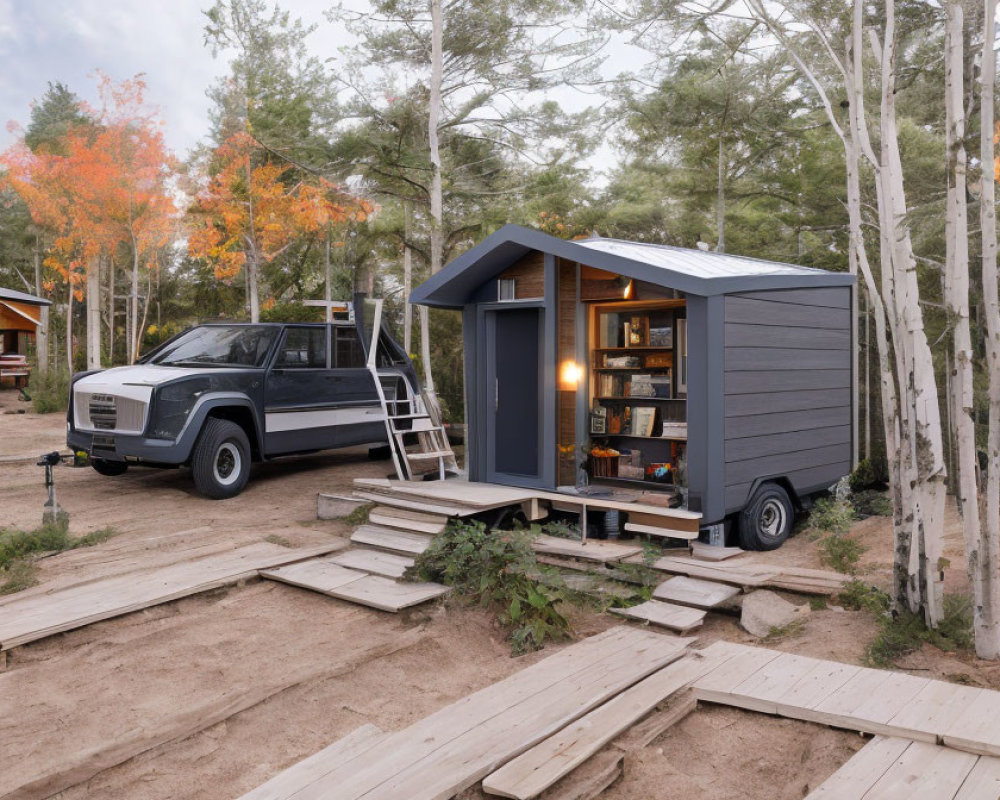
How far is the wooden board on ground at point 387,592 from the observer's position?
5.72m

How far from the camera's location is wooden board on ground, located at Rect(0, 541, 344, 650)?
5.06m

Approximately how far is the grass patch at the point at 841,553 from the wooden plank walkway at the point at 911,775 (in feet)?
9.74

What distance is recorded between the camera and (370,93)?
47.2 feet

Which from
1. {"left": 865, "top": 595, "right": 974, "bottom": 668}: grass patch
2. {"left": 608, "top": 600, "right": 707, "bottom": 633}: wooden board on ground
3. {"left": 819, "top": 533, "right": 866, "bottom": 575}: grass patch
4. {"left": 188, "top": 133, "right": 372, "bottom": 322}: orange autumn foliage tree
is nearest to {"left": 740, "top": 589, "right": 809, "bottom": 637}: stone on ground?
{"left": 608, "top": 600, "right": 707, "bottom": 633}: wooden board on ground

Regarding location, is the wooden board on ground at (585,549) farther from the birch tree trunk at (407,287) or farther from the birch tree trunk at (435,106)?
the birch tree trunk at (407,287)

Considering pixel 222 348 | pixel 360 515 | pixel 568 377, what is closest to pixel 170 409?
pixel 222 348

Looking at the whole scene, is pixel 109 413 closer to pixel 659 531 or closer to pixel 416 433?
pixel 416 433

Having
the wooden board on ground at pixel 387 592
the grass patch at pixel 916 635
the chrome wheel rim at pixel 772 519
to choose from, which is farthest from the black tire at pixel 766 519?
the wooden board on ground at pixel 387 592

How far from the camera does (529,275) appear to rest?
8289mm

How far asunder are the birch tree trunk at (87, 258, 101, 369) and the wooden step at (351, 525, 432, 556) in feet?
50.0

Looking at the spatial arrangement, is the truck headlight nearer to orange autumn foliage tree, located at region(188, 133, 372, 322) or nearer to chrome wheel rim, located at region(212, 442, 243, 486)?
chrome wheel rim, located at region(212, 442, 243, 486)

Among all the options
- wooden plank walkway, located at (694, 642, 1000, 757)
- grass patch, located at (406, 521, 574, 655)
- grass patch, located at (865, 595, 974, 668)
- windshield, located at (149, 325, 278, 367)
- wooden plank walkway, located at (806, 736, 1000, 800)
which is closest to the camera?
wooden plank walkway, located at (806, 736, 1000, 800)

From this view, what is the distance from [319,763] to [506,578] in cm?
261

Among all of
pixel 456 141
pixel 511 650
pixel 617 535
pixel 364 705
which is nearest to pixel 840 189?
pixel 456 141
